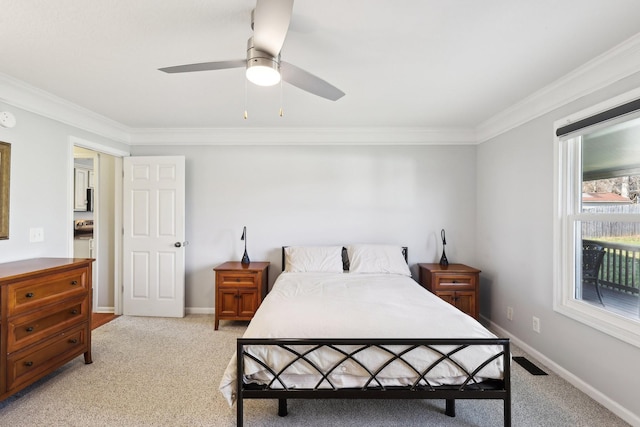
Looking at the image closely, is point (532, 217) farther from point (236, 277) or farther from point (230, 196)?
point (230, 196)

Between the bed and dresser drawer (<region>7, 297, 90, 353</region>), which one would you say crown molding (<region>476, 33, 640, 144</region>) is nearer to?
the bed

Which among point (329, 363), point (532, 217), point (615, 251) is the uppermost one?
point (532, 217)

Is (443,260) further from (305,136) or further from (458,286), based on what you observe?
(305,136)

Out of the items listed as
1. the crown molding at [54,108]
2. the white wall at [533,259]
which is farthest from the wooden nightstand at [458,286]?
the crown molding at [54,108]

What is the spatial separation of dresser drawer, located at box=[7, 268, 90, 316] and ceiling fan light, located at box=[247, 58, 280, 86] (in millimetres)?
2149

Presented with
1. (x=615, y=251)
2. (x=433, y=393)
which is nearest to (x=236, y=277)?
(x=433, y=393)

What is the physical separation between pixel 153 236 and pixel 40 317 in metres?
1.66

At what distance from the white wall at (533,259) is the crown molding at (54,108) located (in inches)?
180

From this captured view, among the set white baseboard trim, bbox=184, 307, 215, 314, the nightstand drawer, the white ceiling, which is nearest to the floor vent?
the nightstand drawer

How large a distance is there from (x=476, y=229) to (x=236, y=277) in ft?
10.2

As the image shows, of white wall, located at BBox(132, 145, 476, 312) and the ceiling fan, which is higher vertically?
the ceiling fan

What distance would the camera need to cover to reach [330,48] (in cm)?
196

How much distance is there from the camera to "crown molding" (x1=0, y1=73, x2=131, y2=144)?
244 cm

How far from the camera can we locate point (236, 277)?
344 cm
